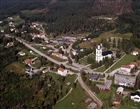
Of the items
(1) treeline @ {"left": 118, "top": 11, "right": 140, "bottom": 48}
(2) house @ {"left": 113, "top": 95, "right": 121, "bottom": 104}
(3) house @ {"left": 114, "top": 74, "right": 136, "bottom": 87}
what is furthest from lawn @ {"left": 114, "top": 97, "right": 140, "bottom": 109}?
(1) treeline @ {"left": 118, "top": 11, "right": 140, "bottom": 48}

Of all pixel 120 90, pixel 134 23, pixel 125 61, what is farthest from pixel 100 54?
pixel 134 23

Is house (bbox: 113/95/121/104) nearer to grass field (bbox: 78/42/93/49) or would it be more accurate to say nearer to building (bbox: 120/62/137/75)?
building (bbox: 120/62/137/75)

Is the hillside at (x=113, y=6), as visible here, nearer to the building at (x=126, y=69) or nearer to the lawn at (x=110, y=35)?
the lawn at (x=110, y=35)

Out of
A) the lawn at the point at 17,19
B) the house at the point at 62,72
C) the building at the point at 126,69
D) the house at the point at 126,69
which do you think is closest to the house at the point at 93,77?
the house at the point at 62,72

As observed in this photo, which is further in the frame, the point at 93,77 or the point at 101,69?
the point at 101,69

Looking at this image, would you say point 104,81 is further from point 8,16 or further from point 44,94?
point 8,16

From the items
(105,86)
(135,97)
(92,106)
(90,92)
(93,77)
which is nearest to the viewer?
(92,106)

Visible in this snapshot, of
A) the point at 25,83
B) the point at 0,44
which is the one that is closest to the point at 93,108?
the point at 25,83

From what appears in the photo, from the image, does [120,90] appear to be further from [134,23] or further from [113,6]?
[113,6]
